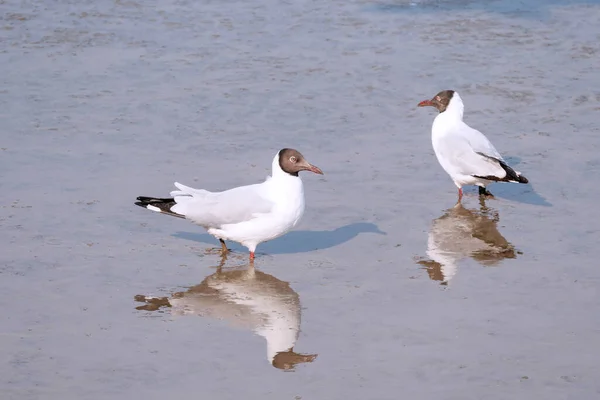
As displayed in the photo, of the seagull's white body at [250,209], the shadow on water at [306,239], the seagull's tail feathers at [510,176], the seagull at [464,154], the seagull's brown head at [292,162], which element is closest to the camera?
the seagull's white body at [250,209]

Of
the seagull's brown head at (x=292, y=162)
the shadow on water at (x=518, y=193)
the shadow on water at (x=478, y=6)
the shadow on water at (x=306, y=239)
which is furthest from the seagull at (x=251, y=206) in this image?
the shadow on water at (x=478, y=6)

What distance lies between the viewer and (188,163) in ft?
37.7

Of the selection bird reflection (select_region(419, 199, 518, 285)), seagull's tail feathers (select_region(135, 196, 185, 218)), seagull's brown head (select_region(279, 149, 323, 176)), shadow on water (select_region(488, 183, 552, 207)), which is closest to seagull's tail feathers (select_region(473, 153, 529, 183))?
shadow on water (select_region(488, 183, 552, 207))

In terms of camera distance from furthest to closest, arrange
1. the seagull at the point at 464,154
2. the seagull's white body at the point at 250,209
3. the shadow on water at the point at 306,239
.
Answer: the seagull at the point at 464,154, the shadow on water at the point at 306,239, the seagull's white body at the point at 250,209

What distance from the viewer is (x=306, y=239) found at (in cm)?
981

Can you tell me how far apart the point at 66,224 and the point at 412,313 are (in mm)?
3351

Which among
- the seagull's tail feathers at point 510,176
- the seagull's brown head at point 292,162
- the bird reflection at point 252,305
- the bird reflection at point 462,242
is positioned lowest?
the bird reflection at point 462,242

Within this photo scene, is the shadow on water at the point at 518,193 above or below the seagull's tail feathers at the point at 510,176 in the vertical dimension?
below

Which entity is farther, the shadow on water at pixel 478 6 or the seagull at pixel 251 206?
the shadow on water at pixel 478 6

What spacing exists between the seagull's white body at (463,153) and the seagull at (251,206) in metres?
2.13

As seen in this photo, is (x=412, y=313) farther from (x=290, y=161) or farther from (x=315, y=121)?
(x=315, y=121)

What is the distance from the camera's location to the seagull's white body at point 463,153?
35.4ft

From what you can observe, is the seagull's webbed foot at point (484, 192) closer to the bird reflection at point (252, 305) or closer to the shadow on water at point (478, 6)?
the bird reflection at point (252, 305)

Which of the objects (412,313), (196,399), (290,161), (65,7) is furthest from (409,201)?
(65,7)
